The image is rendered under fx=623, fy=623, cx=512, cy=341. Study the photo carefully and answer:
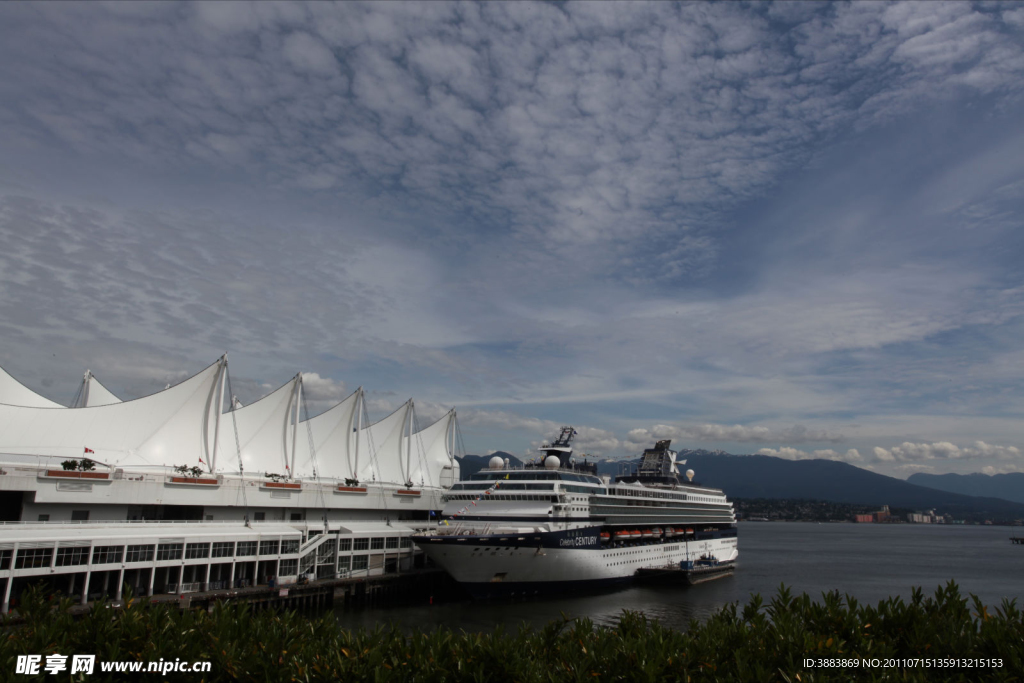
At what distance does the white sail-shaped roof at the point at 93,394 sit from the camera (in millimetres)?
54312

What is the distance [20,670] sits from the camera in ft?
28.8

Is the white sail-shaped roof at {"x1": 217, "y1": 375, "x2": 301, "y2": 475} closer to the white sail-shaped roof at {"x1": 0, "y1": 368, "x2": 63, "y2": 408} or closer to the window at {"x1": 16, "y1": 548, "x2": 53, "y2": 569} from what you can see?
the white sail-shaped roof at {"x1": 0, "y1": 368, "x2": 63, "y2": 408}

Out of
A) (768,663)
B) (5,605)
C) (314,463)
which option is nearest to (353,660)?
(768,663)

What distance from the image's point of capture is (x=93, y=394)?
55.3 meters

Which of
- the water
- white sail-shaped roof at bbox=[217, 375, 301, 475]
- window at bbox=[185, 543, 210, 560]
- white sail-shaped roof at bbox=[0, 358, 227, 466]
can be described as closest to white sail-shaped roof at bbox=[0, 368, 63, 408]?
white sail-shaped roof at bbox=[0, 358, 227, 466]

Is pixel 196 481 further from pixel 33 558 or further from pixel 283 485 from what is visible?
pixel 33 558

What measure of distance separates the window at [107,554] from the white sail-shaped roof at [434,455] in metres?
40.2

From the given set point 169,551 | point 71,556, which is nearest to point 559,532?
point 169,551

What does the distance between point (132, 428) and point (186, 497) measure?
9.12 metres

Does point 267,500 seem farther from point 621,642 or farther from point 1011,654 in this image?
point 1011,654

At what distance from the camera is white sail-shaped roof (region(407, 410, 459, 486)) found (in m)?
69.9

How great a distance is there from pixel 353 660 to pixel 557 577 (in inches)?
1223


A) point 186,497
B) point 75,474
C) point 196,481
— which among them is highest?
point 75,474

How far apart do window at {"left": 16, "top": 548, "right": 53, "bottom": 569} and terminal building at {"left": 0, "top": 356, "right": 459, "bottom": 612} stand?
4cm
